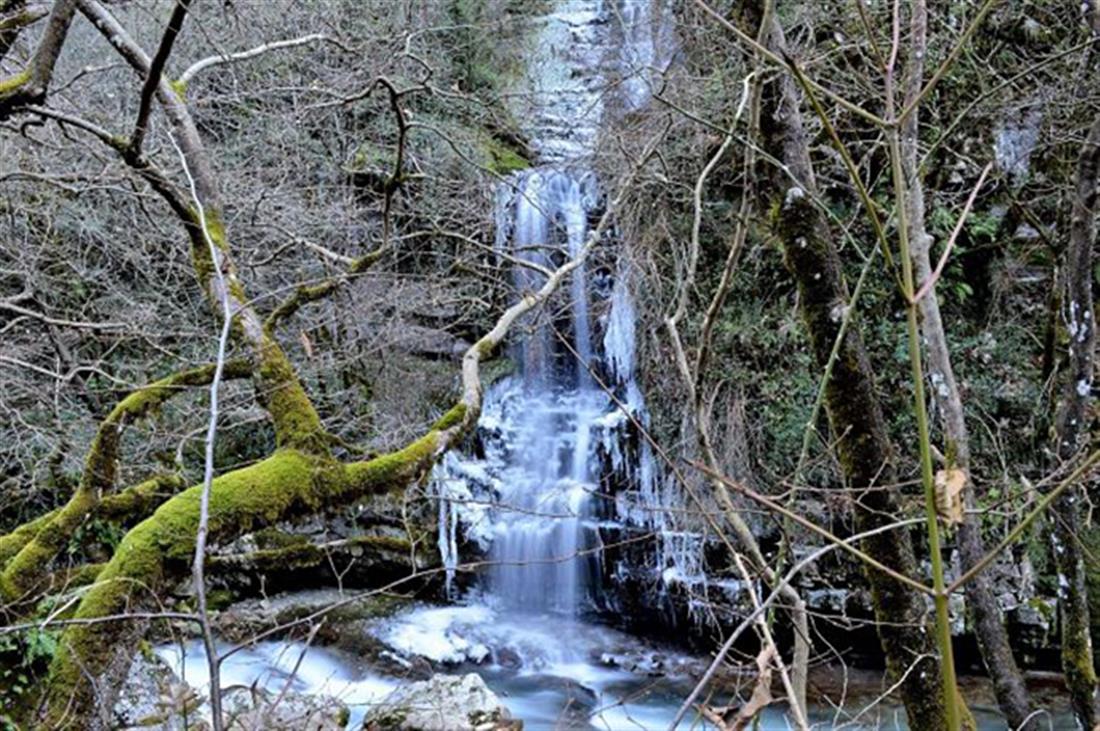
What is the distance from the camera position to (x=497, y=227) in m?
8.49

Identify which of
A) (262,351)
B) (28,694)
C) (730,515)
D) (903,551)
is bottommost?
(28,694)

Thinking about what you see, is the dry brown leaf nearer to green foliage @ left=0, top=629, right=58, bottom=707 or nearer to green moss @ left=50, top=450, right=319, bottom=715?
green moss @ left=50, top=450, right=319, bottom=715

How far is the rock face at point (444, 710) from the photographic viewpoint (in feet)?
16.0

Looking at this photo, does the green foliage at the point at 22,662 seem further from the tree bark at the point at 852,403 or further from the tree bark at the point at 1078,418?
the tree bark at the point at 1078,418

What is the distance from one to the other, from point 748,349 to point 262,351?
192 inches

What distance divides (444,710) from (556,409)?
3903 mm

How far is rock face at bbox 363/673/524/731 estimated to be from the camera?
488 centimetres

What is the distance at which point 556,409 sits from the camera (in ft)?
27.5

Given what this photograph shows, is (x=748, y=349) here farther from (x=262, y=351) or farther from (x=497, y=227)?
(x=262, y=351)

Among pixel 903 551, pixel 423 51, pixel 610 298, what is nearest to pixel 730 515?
pixel 903 551

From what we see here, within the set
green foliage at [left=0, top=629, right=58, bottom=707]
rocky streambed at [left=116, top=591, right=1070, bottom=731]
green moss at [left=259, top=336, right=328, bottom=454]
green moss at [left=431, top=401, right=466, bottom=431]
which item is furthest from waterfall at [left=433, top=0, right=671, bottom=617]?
green moss at [left=259, top=336, right=328, bottom=454]

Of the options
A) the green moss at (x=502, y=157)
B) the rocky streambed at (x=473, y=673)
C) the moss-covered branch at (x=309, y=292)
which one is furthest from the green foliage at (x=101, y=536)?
the green moss at (x=502, y=157)

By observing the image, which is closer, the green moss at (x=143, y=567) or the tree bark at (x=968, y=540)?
the green moss at (x=143, y=567)

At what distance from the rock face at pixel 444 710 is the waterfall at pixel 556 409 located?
1.32m
